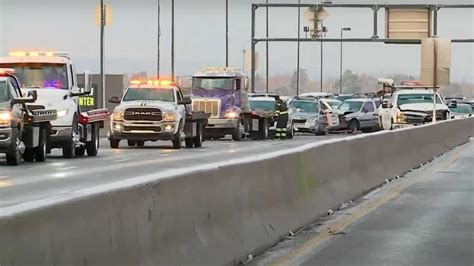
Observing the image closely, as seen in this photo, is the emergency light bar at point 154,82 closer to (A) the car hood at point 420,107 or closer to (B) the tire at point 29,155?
(B) the tire at point 29,155

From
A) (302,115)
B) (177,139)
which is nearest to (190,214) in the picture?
(177,139)

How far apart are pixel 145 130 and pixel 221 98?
8.24 metres

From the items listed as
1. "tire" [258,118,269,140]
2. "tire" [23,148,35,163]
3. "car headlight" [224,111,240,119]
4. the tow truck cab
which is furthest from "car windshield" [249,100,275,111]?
"tire" [23,148,35,163]

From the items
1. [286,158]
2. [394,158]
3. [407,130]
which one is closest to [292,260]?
[286,158]

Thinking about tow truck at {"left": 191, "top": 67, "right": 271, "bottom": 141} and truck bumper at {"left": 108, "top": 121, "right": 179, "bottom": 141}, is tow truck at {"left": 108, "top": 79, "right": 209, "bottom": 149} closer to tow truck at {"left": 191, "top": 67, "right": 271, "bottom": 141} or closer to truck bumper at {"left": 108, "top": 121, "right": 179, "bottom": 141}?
truck bumper at {"left": 108, "top": 121, "right": 179, "bottom": 141}

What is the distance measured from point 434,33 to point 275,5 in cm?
839

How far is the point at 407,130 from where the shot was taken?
22172mm

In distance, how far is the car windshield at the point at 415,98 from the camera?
144 ft

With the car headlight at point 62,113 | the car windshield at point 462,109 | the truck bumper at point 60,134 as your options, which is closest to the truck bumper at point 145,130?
the truck bumper at point 60,134

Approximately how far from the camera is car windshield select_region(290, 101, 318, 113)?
45562 millimetres

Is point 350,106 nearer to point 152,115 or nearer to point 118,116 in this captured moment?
point 152,115

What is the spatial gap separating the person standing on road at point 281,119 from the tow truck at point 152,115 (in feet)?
33.8

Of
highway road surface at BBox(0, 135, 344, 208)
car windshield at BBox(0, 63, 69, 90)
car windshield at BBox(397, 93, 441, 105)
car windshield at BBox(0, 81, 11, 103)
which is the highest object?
car windshield at BBox(0, 63, 69, 90)

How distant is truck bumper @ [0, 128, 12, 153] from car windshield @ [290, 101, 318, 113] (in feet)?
87.8
